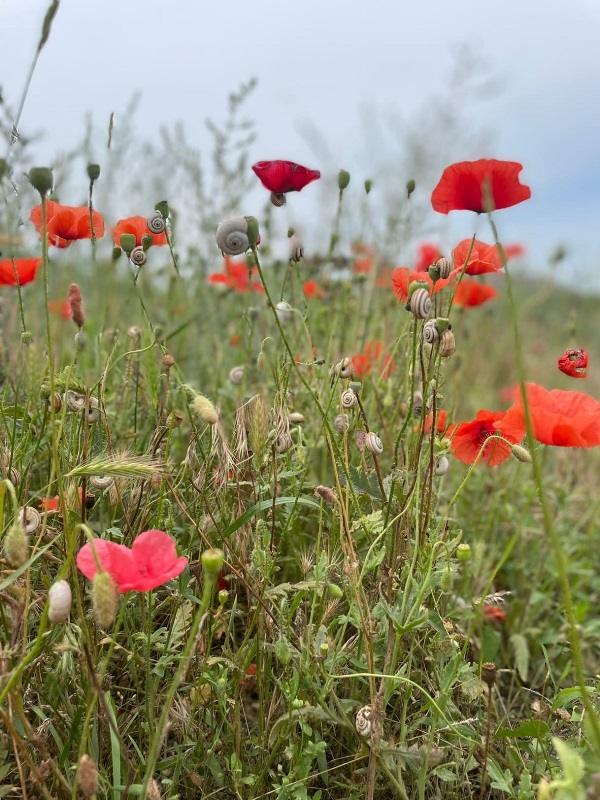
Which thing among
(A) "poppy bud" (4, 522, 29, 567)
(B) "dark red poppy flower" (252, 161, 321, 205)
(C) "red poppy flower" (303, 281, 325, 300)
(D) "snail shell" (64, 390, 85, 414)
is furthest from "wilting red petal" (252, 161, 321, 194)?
(C) "red poppy flower" (303, 281, 325, 300)

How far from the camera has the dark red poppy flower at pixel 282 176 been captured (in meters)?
1.24

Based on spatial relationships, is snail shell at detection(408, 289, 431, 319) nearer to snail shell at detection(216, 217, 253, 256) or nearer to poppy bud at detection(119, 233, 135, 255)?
snail shell at detection(216, 217, 253, 256)

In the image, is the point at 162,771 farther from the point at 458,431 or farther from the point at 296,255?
the point at 296,255

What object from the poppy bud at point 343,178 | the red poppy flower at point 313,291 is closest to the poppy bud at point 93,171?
the poppy bud at point 343,178

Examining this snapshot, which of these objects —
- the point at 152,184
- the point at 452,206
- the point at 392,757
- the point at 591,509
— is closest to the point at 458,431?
the point at 452,206

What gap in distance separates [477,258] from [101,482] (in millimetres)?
784

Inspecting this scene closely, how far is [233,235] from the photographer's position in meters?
→ 1.05

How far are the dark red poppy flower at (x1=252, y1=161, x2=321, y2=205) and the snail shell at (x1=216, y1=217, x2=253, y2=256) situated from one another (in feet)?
0.77

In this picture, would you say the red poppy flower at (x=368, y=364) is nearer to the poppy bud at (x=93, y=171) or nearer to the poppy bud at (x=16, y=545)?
the poppy bud at (x=93, y=171)

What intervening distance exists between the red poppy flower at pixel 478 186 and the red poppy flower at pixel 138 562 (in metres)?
0.72

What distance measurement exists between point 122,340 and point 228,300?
111 cm

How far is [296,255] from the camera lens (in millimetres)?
1439

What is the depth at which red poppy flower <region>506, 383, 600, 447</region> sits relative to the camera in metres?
1.04

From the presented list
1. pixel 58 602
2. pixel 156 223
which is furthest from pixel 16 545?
pixel 156 223
